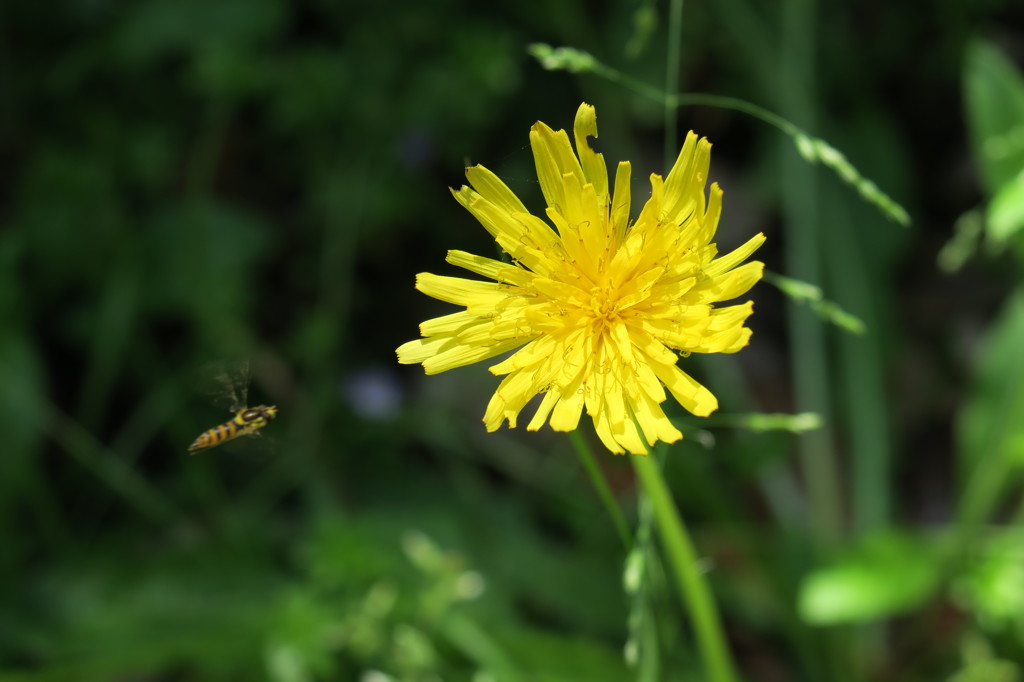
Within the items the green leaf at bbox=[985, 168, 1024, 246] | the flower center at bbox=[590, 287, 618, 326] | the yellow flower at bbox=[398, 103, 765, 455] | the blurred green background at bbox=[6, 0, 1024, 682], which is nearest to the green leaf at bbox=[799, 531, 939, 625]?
the blurred green background at bbox=[6, 0, 1024, 682]

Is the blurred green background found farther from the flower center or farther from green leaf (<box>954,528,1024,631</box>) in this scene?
the flower center

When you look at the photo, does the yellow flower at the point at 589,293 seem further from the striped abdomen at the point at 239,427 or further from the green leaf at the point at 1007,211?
the green leaf at the point at 1007,211

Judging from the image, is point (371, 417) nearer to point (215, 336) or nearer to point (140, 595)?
point (215, 336)

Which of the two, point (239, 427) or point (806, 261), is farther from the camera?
point (806, 261)

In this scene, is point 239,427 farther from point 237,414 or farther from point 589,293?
point 589,293

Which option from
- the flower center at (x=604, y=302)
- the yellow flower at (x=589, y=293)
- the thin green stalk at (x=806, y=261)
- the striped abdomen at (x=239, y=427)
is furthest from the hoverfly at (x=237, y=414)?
the thin green stalk at (x=806, y=261)

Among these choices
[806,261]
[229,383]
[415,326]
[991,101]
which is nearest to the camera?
[229,383]

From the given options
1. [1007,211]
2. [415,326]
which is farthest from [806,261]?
[415,326]
